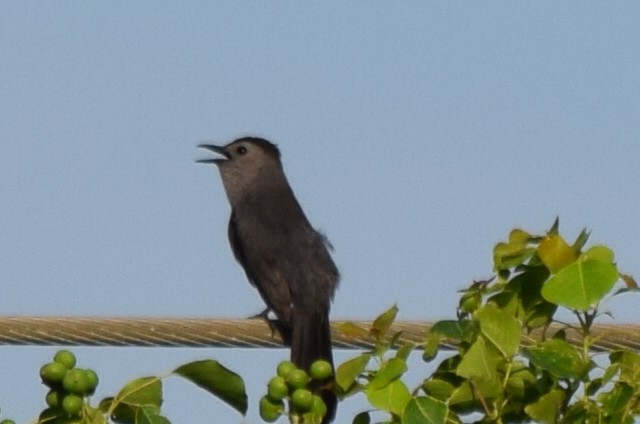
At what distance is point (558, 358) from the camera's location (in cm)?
212

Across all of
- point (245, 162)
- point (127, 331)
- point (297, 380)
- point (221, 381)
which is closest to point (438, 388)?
point (297, 380)

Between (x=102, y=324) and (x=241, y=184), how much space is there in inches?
146

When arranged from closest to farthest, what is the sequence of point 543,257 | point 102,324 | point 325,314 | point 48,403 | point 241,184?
point 48,403
point 543,257
point 102,324
point 325,314
point 241,184

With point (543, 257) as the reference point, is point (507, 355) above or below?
below

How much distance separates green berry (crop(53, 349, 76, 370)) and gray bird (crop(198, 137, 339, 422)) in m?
4.99

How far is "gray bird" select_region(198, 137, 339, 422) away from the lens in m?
7.37

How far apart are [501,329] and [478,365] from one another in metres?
0.09

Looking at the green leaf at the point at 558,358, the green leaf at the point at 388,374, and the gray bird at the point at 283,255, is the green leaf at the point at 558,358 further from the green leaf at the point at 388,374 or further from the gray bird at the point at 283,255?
the gray bird at the point at 283,255

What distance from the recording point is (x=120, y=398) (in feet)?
6.76

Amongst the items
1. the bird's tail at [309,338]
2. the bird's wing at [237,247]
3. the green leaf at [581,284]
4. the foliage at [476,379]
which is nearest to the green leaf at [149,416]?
the foliage at [476,379]

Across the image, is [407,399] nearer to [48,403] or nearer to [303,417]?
[303,417]

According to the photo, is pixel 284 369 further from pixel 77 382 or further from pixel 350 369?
pixel 77 382

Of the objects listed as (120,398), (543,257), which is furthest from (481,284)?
(120,398)

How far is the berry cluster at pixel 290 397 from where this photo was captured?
209 centimetres
